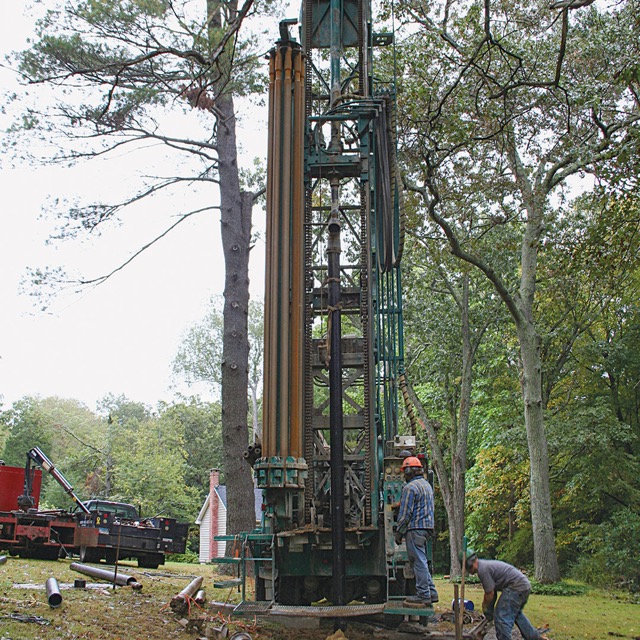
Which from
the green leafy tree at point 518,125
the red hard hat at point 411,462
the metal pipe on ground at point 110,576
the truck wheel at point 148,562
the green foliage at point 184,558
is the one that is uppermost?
the green leafy tree at point 518,125

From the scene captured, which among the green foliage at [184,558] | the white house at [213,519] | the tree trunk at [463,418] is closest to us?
the tree trunk at [463,418]

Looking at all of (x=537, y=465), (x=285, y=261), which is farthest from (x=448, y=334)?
(x=285, y=261)

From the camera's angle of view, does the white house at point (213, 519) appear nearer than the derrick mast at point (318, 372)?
No

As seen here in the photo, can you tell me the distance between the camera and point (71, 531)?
57.5 ft

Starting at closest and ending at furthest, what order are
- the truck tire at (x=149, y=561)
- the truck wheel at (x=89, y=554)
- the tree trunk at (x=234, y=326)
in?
the tree trunk at (x=234, y=326), the truck wheel at (x=89, y=554), the truck tire at (x=149, y=561)

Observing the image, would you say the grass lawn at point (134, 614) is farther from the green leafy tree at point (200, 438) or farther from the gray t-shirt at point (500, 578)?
the green leafy tree at point (200, 438)

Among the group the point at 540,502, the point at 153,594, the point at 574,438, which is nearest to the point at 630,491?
the point at 574,438

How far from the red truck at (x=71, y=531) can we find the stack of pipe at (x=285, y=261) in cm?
926

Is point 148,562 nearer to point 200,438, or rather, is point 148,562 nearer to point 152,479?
point 152,479

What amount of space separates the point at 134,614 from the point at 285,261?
4.59 m

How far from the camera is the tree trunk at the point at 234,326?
15.4 metres

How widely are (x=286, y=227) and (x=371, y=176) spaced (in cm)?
175

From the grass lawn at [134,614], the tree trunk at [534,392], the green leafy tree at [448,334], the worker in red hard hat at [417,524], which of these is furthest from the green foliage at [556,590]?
the worker in red hard hat at [417,524]

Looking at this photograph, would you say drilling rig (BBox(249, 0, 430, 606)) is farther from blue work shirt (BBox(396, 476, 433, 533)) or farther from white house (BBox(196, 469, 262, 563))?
white house (BBox(196, 469, 262, 563))
